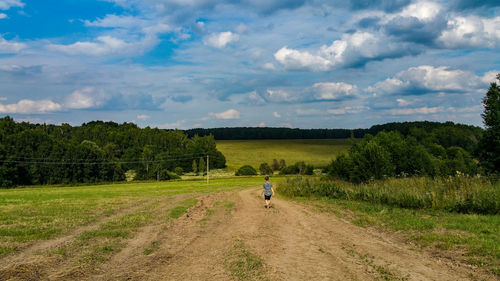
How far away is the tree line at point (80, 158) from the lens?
9538 cm

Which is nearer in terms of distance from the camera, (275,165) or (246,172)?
(246,172)

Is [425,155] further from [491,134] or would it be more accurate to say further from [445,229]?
[445,229]

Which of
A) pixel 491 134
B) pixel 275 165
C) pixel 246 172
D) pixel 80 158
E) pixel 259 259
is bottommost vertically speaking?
pixel 246 172

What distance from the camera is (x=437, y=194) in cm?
2084

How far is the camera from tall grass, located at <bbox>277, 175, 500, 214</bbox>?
18.5 m

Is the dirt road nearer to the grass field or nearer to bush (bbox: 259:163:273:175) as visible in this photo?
the grass field

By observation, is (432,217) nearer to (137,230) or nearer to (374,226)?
(374,226)

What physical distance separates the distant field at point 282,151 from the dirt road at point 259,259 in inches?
4464

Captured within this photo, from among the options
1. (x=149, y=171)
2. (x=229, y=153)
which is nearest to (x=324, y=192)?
(x=149, y=171)

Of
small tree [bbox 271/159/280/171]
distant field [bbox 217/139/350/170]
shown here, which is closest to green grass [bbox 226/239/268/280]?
distant field [bbox 217/139/350/170]

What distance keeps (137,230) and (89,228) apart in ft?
8.19

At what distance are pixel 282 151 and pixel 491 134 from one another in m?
95.5

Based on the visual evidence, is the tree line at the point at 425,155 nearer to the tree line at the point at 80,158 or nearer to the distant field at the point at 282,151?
Result: the distant field at the point at 282,151

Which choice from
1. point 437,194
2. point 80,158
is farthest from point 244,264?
point 80,158
